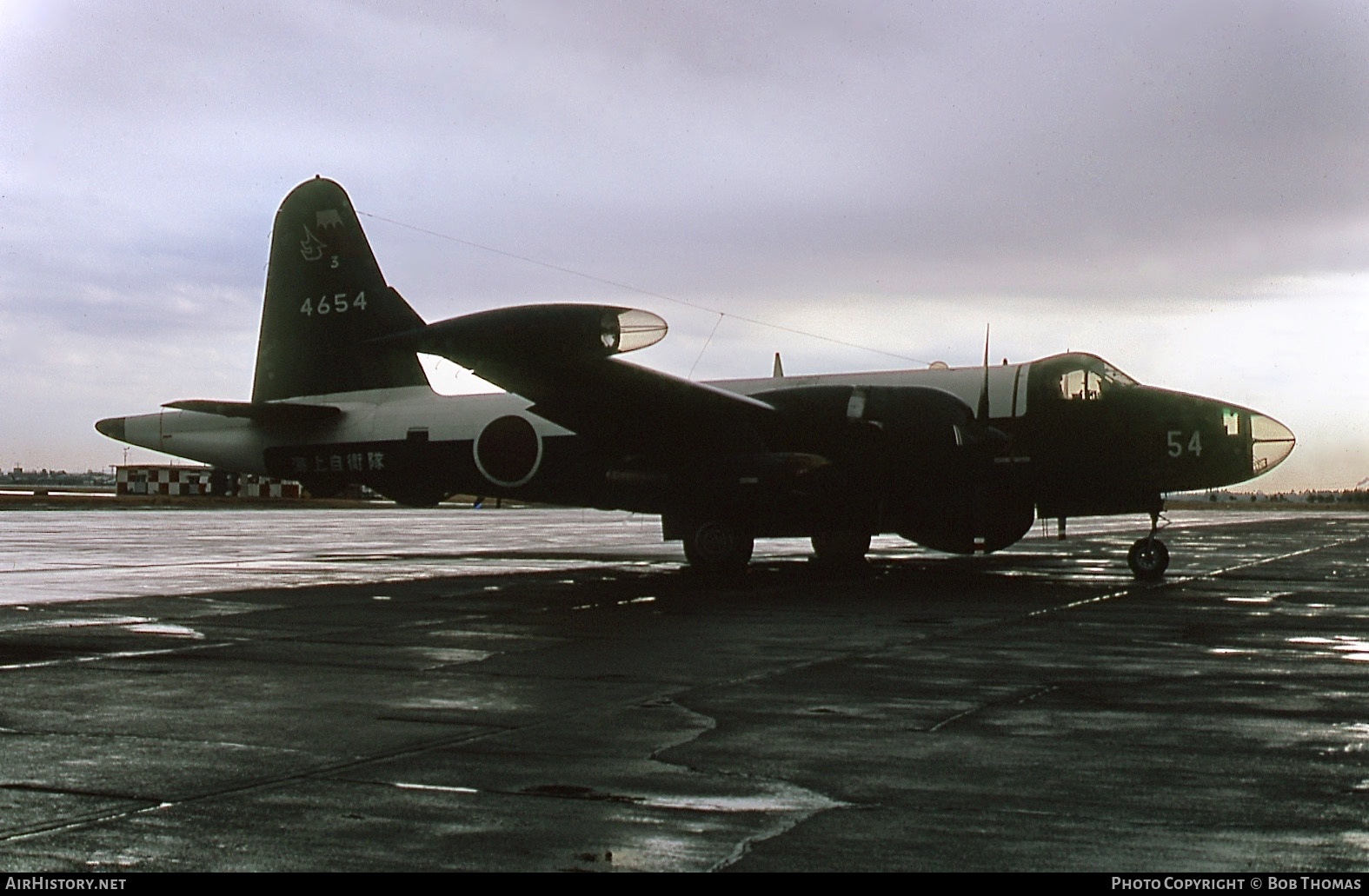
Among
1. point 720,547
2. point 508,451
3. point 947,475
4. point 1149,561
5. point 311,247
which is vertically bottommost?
point 1149,561

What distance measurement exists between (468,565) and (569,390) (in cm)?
550

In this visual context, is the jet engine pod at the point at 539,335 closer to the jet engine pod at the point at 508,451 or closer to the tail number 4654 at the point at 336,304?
the jet engine pod at the point at 508,451

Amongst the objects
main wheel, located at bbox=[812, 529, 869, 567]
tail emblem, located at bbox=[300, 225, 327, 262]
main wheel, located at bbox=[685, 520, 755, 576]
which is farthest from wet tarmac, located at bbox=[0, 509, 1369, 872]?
tail emblem, located at bbox=[300, 225, 327, 262]

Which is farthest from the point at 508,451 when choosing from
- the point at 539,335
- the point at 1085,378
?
the point at 1085,378

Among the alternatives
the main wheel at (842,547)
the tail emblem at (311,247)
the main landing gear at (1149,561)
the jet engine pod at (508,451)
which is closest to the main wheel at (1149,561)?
the main landing gear at (1149,561)

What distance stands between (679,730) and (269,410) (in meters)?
19.2

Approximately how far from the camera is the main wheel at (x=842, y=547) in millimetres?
24141

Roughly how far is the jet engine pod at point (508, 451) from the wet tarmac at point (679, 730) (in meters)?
6.13

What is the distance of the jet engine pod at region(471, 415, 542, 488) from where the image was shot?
23.3 metres

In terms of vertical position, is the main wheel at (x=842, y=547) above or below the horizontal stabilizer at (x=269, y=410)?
→ below

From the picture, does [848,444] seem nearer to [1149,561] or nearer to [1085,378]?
[1085,378]

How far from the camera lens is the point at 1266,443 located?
67.0 feet

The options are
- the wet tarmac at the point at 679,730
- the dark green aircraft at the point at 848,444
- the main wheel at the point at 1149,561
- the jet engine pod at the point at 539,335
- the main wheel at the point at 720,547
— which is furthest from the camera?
the main wheel at the point at 720,547

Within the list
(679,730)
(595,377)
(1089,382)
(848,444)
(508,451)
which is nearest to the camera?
(679,730)
